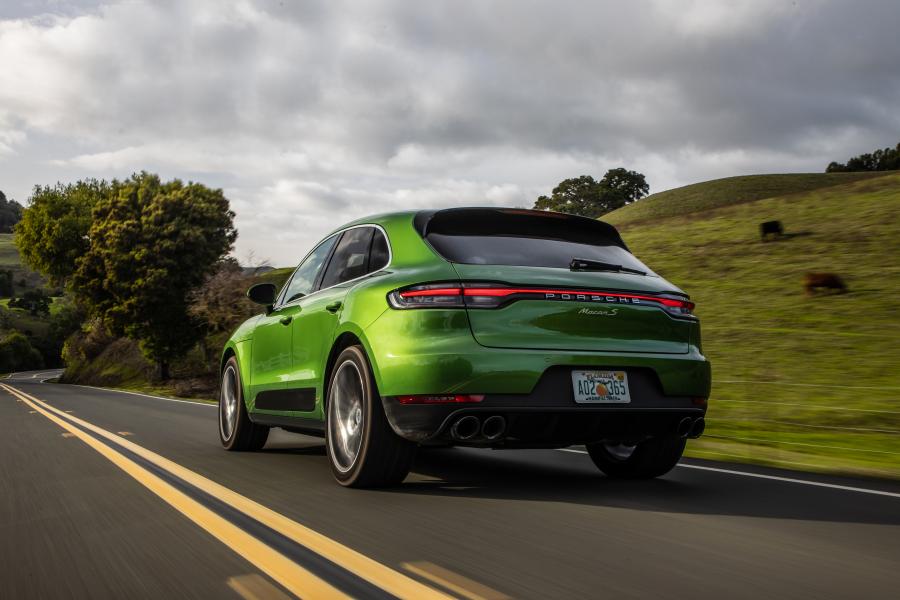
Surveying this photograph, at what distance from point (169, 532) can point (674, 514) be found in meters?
2.58

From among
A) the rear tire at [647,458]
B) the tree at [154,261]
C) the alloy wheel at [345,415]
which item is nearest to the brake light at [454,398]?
the alloy wheel at [345,415]

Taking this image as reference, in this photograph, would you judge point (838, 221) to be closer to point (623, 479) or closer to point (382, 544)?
point (623, 479)

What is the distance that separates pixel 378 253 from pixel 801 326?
12262mm

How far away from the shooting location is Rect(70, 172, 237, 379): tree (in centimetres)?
4397

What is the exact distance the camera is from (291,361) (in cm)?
684

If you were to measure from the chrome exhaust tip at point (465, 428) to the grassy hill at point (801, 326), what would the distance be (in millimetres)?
3556

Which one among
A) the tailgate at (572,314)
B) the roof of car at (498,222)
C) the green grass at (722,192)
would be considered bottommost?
the tailgate at (572,314)

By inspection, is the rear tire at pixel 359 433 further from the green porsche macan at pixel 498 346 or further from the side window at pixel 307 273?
the side window at pixel 307 273

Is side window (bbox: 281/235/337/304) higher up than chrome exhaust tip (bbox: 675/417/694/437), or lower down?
higher up

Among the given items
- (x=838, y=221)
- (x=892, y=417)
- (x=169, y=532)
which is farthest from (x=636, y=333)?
(x=838, y=221)

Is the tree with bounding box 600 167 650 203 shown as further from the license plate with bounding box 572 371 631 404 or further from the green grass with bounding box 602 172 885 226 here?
the license plate with bounding box 572 371 631 404

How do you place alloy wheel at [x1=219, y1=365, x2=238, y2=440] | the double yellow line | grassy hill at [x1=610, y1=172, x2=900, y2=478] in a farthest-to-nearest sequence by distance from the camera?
1. grassy hill at [x1=610, y1=172, x2=900, y2=478]
2. alloy wheel at [x1=219, y1=365, x2=238, y2=440]
3. the double yellow line

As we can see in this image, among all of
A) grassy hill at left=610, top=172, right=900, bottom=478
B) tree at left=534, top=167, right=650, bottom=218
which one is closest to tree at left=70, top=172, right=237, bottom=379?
grassy hill at left=610, top=172, right=900, bottom=478

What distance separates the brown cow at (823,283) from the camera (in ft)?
57.2
